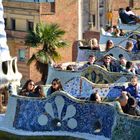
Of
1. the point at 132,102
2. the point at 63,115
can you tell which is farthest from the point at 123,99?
the point at 63,115

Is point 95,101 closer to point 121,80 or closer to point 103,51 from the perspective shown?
point 121,80

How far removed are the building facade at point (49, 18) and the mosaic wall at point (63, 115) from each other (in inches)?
1333

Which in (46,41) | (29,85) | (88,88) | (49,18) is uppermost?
(49,18)

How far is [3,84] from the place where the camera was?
27031 millimetres

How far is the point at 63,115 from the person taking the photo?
18.2 metres

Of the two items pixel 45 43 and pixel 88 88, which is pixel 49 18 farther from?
pixel 88 88

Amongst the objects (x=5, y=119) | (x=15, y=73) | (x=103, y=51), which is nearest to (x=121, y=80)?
(x=5, y=119)

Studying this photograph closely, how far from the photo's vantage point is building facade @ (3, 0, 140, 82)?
55.8 meters

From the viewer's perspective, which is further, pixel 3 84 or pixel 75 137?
pixel 3 84

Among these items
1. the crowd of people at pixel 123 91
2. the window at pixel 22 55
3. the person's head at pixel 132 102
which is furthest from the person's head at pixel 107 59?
the window at pixel 22 55

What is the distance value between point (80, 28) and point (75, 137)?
1681 inches

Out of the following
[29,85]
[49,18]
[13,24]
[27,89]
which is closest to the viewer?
[29,85]

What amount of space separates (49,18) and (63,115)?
3945 centimetres

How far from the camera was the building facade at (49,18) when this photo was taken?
183ft
